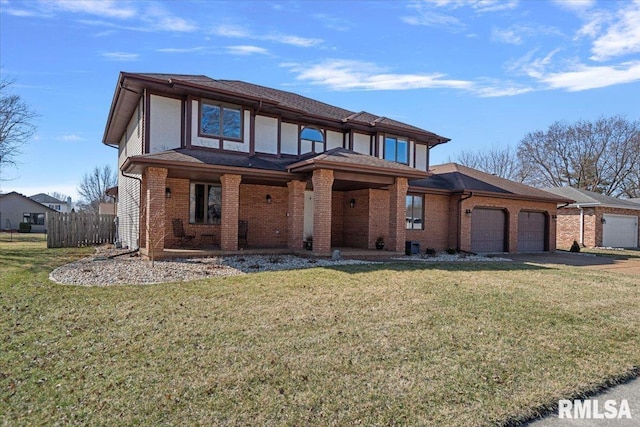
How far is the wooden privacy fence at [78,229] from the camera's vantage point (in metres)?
16.4

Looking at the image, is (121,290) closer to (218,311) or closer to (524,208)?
(218,311)

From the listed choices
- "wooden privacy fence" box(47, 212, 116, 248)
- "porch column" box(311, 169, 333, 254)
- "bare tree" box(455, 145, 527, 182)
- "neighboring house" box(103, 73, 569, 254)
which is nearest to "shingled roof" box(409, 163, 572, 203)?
"neighboring house" box(103, 73, 569, 254)

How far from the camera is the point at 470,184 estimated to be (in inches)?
718

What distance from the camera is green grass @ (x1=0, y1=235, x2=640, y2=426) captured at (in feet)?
11.1

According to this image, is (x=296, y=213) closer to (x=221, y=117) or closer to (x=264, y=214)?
(x=264, y=214)

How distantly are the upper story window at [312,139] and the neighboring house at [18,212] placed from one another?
4000 cm

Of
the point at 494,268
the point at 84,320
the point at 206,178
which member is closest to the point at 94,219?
the point at 206,178

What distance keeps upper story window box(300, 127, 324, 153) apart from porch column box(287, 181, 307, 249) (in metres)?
2.93

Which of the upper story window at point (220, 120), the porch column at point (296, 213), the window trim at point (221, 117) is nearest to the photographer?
the window trim at point (221, 117)

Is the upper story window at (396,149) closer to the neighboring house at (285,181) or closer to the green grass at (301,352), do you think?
the neighboring house at (285,181)

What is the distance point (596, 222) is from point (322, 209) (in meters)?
21.1

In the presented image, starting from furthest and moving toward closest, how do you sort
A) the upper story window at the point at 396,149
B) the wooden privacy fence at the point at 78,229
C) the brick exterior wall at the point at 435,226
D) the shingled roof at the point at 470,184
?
the upper story window at the point at 396,149 < the shingled roof at the point at 470,184 < the brick exterior wall at the point at 435,226 < the wooden privacy fence at the point at 78,229

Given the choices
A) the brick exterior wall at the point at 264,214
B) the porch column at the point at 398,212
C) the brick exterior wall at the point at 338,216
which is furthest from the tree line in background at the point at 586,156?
the brick exterior wall at the point at 264,214

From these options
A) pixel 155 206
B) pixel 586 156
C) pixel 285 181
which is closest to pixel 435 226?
pixel 285 181
